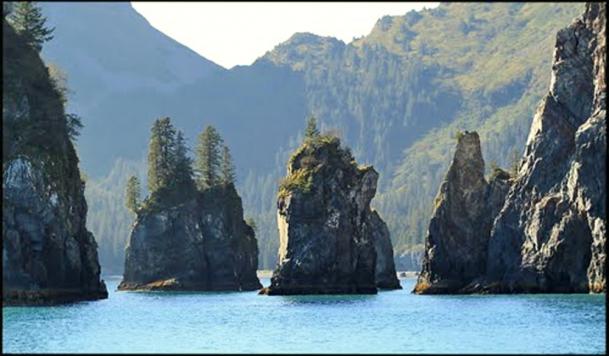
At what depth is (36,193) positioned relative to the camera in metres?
121

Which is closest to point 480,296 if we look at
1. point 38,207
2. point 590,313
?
point 590,313

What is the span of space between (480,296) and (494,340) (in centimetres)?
6979

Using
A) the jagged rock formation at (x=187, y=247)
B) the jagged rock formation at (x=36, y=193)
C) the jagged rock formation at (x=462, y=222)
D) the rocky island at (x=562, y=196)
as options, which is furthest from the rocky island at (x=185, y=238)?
the jagged rock formation at (x=36, y=193)

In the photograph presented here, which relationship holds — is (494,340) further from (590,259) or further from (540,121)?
(540,121)

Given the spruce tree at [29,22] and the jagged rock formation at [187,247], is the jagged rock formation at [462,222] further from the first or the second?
the spruce tree at [29,22]

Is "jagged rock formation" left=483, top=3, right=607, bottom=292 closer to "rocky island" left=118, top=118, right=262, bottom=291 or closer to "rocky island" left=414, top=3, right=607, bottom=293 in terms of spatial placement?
"rocky island" left=414, top=3, right=607, bottom=293

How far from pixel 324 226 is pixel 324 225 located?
14 centimetres

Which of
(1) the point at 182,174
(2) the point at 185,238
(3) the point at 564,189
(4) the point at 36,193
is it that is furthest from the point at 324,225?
(4) the point at 36,193

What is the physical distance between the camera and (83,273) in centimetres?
13925

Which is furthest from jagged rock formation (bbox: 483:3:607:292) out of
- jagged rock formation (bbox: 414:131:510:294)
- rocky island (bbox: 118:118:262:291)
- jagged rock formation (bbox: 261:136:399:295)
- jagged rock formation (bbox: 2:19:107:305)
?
jagged rock formation (bbox: 2:19:107:305)

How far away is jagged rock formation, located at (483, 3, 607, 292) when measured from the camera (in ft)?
442

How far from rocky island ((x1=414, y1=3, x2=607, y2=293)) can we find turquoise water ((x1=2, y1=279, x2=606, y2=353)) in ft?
20.9

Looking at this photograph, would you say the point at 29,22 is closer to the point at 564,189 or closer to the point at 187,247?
the point at 187,247

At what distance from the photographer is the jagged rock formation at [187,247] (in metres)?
186
